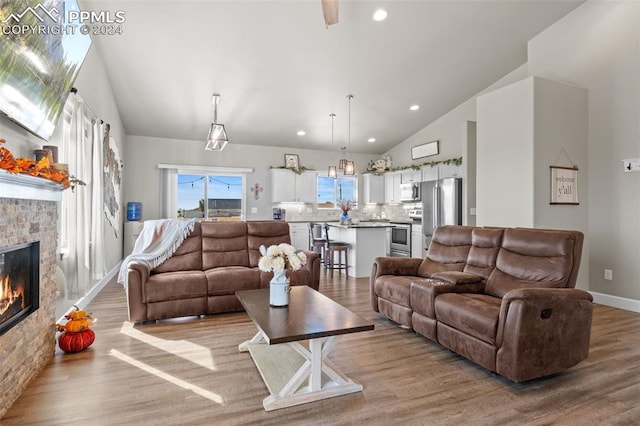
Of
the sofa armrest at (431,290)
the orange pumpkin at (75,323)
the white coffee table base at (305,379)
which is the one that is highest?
the sofa armrest at (431,290)

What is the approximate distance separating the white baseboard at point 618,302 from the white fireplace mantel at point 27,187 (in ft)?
19.7

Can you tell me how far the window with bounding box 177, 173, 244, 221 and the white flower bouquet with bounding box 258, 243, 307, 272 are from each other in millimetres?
5822

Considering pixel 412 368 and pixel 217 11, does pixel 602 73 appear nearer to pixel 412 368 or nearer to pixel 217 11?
pixel 412 368

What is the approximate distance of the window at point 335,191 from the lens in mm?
9180

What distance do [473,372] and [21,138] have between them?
3.65 meters

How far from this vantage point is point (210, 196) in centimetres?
823

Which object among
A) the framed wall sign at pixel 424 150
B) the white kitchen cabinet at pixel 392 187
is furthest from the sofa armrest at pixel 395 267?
the white kitchen cabinet at pixel 392 187

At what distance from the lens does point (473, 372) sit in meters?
2.50

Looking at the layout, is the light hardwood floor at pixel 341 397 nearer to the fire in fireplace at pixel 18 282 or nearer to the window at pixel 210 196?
the fire in fireplace at pixel 18 282

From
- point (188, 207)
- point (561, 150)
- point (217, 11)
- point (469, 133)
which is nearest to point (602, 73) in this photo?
point (561, 150)

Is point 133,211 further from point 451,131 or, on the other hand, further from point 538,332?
point 538,332

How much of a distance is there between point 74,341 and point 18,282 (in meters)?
0.82

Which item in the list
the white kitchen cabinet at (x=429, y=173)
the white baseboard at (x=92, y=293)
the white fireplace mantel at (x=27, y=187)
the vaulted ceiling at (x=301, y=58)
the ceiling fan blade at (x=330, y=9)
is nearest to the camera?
the white fireplace mantel at (x=27, y=187)

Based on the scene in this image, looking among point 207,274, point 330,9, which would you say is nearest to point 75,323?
point 207,274
